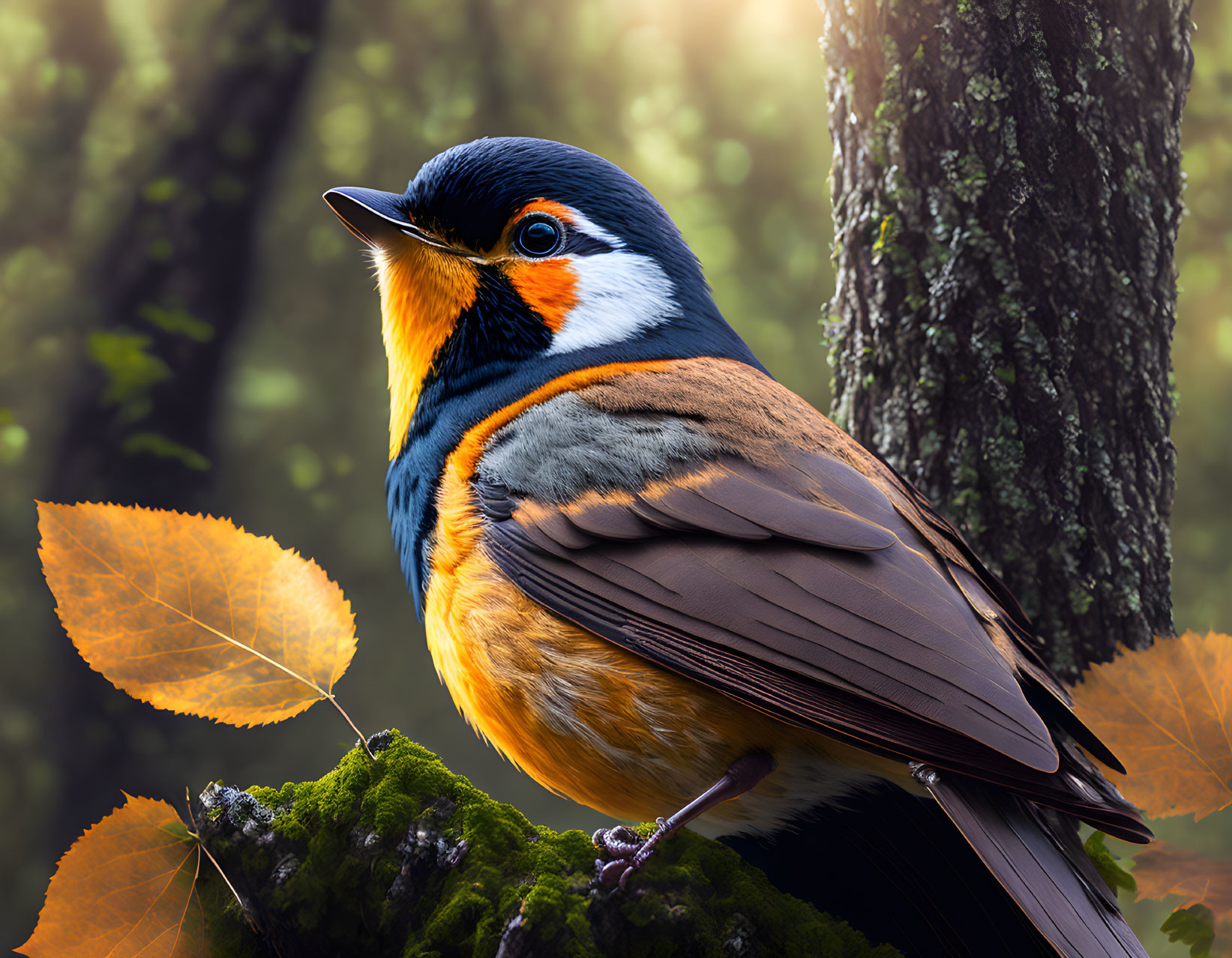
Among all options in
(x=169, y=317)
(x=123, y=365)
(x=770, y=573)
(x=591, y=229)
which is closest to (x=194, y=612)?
(x=770, y=573)

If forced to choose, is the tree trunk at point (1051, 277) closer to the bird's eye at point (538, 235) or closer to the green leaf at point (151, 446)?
the bird's eye at point (538, 235)

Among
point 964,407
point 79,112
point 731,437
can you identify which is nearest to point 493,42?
point 79,112

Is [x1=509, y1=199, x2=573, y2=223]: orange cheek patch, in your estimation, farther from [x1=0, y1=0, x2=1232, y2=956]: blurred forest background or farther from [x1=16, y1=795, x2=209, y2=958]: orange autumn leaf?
[x1=0, y1=0, x2=1232, y2=956]: blurred forest background

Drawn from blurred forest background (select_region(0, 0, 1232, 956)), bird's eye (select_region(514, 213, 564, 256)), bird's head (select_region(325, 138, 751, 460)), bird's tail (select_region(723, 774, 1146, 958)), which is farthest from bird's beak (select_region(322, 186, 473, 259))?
blurred forest background (select_region(0, 0, 1232, 956))

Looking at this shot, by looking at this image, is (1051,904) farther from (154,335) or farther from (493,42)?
(493,42)

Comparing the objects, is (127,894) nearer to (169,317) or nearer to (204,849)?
(204,849)

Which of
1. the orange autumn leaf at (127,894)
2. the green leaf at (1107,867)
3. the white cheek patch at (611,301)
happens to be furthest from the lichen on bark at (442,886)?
the white cheek patch at (611,301)
